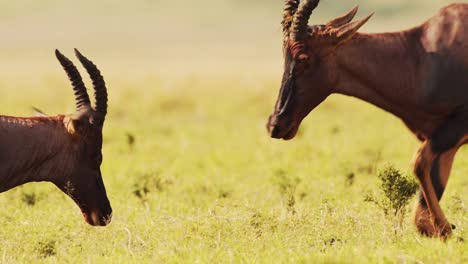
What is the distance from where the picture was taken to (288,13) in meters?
9.21

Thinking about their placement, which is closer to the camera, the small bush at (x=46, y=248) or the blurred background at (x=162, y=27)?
the small bush at (x=46, y=248)

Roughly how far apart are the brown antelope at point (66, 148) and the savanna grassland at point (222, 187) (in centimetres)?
53

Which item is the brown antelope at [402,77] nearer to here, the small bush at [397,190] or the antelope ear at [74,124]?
the small bush at [397,190]

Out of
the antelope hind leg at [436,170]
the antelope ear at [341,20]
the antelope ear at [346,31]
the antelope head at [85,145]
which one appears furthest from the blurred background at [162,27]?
the antelope hind leg at [436,170]

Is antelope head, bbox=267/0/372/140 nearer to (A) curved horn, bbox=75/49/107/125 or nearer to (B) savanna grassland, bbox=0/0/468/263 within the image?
(B) savanna grassland, bbox=0/0/468/263

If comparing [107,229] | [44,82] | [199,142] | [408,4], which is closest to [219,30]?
[408,4]

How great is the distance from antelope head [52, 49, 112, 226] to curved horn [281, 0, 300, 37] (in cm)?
174

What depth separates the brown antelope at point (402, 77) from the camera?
8.80 meters

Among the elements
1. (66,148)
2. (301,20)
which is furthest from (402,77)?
(66,148)

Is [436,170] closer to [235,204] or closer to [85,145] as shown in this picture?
[235,204]

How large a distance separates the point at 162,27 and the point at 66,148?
98141 mm

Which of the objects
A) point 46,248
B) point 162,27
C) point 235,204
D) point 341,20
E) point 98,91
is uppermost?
point 341,20

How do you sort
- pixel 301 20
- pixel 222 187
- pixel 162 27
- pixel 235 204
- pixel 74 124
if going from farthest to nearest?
pixel 162 27 → pixel 222 187 → pixel 235 204 → pixel 74 124 → pixel 301 20

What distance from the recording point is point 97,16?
107 meters
